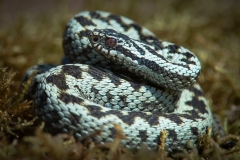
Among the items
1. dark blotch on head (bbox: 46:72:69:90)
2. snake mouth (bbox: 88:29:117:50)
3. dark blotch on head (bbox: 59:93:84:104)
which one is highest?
snake mouth (bbox: 88:29:117:50)

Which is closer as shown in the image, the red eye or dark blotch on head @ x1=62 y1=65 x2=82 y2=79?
dark blotch on head @ x1=62 y1=65 x2=82 y2=79

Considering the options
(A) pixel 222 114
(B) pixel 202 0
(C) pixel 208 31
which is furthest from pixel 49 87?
(B) pixel 202 0

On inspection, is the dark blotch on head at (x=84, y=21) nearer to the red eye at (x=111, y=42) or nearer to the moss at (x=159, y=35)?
the red eye at (x=111, y=42)

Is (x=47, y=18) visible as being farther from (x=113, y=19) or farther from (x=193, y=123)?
(x=193, y=123)

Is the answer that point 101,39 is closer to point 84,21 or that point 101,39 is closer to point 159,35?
point 84,21

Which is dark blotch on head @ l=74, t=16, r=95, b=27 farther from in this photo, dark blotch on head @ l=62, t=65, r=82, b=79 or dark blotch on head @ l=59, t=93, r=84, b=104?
dark blotch on head @ l=59, t=93, r=84, b=104

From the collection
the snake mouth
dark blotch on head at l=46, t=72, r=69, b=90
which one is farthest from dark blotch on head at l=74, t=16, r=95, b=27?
dark blotch on head at l=46, t=72, r=69, b=90
